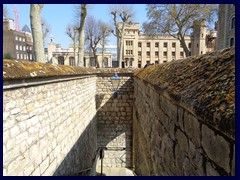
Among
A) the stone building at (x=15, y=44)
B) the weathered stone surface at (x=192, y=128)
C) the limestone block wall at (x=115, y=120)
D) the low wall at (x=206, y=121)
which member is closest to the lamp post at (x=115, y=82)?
the limestone block wall at (x=115, y=120)

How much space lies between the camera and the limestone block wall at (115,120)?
9.98m

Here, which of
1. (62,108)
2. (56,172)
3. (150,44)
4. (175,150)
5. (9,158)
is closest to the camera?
(175,150)

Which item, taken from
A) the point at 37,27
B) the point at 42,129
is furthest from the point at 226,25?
the point at 42,129

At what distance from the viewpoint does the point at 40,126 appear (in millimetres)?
3607

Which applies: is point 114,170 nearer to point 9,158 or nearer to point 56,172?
point 56,172

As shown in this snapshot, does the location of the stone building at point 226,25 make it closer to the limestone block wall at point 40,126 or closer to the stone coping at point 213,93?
the limestone block wall at point 40,126

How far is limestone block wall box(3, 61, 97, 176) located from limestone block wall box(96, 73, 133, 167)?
144 inches

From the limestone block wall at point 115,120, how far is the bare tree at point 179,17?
28.7 feet

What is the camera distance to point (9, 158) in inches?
104

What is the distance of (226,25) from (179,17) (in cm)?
906

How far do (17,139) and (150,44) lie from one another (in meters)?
42.9

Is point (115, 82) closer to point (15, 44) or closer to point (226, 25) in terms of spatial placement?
point (226, 25)

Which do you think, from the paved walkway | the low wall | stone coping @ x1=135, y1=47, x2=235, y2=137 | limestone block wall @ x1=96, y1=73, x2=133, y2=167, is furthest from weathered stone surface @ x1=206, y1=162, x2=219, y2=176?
the paved walkway

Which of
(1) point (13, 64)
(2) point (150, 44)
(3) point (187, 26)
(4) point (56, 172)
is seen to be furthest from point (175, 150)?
(2) point (150, 44)
